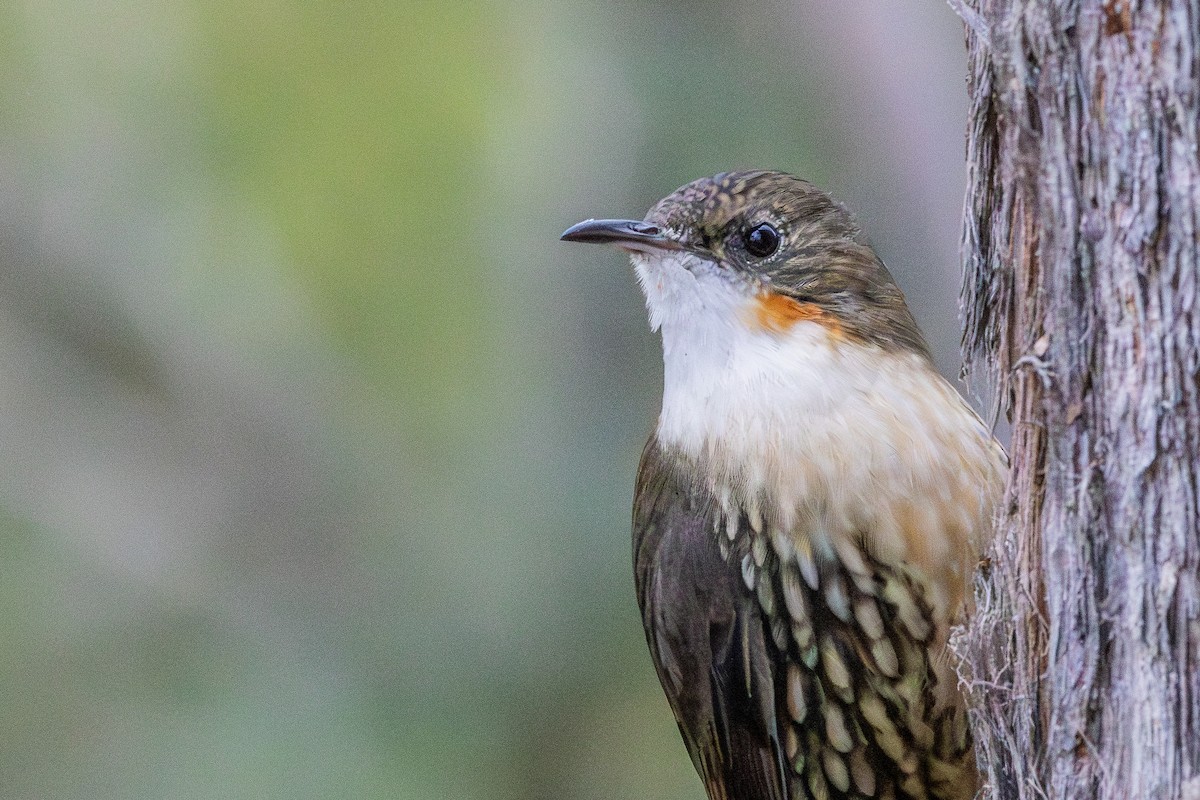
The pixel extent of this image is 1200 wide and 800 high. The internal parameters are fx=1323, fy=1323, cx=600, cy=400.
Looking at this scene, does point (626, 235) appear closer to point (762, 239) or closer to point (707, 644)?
point (762, 239)

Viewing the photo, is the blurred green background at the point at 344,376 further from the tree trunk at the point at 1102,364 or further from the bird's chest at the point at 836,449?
the tree trunk at the point at 1102,364

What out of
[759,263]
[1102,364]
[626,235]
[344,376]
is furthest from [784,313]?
[344,376]

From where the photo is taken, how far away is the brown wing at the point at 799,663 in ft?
8.70

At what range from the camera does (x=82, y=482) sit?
6160mm

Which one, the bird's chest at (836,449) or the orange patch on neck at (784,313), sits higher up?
the orange patch on neck at (784,313)

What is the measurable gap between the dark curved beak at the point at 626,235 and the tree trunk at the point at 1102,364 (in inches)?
45.1

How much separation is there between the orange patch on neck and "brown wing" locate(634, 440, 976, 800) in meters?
0.39

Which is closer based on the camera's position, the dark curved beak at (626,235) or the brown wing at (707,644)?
the brown wing at (707,644)

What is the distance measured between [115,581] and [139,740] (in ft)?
2.41

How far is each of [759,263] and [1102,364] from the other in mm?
1282

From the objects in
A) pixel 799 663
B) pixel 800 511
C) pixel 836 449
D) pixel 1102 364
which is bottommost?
pixel 799 663

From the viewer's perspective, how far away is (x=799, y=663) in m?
2.73

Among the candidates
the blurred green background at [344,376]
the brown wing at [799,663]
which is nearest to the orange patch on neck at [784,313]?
the brown wing at [799,663]

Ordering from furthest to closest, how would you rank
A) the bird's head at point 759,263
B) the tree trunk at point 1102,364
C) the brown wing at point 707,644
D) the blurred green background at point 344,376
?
the blurred green background at point 344,376 < the bird's head at point 759,263 < the brown wing at point 707,644 < the tree trunk at point 1102,364
